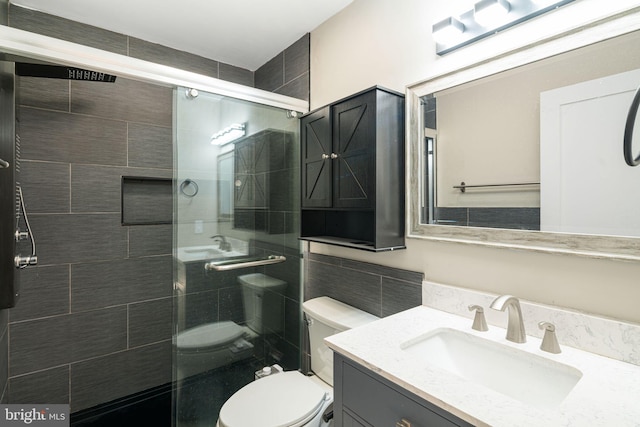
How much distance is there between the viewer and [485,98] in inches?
45.6

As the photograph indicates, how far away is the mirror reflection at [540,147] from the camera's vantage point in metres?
0.86

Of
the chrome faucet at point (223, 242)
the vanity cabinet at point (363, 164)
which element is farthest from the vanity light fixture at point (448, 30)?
the chrome faucet at point (223, 242)

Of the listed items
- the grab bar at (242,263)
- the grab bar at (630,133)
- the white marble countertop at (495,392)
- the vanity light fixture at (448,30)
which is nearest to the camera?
the white marble countertop at (495,392)

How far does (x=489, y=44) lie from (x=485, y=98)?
0.20m

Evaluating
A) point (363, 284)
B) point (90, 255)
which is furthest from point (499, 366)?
point (90, 255)

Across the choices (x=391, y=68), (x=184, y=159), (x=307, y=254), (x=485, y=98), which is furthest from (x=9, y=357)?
(x=485, y=98)

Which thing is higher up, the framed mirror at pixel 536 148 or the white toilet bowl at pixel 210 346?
the framed mirror at pixel 536 148

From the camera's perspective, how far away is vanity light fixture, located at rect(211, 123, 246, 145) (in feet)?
5.51

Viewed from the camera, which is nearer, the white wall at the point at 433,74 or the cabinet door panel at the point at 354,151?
the white wall at the point at 433,74

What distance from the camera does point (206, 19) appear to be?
185 cm

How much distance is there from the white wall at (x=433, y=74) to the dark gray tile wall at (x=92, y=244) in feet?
1.11

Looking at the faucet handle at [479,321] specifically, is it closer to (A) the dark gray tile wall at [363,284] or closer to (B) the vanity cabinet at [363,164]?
(A) the dark gray tile wall at [363,284]

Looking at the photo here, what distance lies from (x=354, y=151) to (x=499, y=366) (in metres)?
1.00

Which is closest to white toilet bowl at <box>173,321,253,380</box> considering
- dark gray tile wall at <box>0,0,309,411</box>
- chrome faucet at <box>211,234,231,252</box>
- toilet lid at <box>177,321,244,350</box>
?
toilet lid at <box>177,321,244,350</box>
